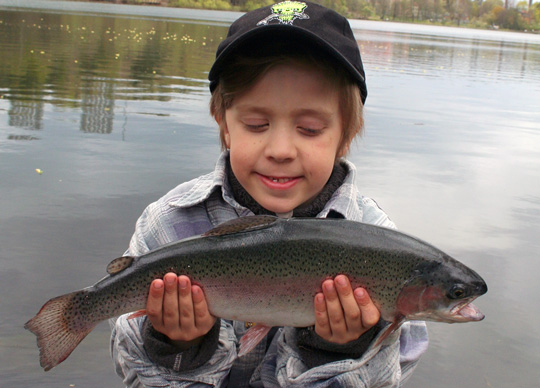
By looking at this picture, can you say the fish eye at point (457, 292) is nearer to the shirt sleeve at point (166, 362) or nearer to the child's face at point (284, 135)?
the child's face at point (284, 135)

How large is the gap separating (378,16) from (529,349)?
163m

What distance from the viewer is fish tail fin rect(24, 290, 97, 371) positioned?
2541 millimetres

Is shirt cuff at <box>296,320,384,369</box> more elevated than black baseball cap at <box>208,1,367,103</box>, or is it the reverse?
black baseball cap at <box>208,1,367,103</box>

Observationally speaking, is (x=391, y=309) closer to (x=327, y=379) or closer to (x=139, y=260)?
(x=327, y=379)

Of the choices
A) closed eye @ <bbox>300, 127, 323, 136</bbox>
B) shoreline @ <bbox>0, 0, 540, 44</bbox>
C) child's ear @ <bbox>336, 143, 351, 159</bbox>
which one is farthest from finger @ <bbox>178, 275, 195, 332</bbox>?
shoreline @ <bbox>0, 0, 540, 44</bbox>

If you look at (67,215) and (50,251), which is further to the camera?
(67,215)

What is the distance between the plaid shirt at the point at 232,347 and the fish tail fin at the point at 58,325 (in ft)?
0.95

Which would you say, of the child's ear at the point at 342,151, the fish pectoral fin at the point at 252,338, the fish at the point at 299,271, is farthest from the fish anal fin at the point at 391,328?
the child's ear at the point at 342,151

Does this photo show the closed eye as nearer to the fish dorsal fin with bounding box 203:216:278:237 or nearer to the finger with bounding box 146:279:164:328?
the fish dorsal fin with bounding box 203:216:278:237

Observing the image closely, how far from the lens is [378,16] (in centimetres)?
15688

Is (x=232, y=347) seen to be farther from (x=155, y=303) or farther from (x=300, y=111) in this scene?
(x=300, y=111)

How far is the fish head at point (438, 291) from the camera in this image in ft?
8.02

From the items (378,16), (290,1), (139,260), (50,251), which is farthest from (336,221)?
(378,16)

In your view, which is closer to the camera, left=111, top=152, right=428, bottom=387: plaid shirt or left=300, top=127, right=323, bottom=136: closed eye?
left=111, top=152, right=428, bottom=387: plaid shirt
